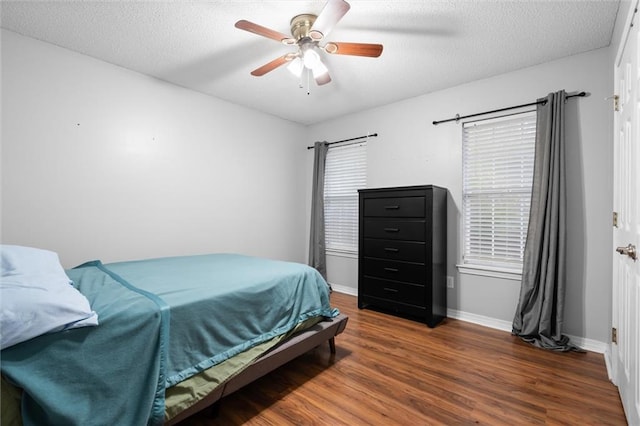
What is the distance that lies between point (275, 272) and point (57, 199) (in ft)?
6.44

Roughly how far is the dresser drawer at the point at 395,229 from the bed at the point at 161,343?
4.18 feet

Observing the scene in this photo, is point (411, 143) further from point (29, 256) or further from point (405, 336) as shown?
point (29, 256)

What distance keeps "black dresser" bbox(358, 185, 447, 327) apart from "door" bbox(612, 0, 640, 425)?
51.6 inches

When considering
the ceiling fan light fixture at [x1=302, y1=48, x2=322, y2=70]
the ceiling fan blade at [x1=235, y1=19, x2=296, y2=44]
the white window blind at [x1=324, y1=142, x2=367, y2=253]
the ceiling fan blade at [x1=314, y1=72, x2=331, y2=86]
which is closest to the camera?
the ceiling fan blade at [x1=235, y1=19, x2=296, y2=44]

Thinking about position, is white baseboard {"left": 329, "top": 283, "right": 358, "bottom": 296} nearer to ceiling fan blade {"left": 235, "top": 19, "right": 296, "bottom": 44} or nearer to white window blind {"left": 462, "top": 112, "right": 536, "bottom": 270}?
white window blind {"left": 462, "top": 112, "right": 536, "bottom": 270}

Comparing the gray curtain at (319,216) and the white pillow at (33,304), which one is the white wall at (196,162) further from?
the white pillow at (33,304)

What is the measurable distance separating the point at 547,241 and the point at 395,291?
1436 mm

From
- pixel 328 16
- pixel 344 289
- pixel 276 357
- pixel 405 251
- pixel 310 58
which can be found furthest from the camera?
pixel 344 289

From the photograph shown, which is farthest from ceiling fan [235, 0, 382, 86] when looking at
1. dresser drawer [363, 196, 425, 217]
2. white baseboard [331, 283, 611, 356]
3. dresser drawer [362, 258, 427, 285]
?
white baseboard [331, 283, 611, 356]

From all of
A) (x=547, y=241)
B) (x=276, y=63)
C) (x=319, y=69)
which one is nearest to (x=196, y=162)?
(x=276, y=63)

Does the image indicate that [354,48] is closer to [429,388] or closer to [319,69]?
[319,69]

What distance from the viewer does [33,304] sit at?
3.62 feet

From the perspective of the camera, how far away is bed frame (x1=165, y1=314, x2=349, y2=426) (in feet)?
4.95

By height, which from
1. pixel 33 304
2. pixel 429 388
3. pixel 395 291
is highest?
pixel 33 304
